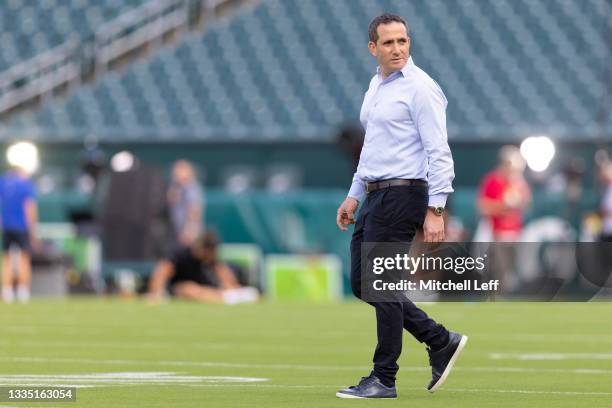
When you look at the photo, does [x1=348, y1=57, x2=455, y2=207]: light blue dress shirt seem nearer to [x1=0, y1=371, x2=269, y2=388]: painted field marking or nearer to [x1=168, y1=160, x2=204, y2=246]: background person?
[x1=0, y1=371, x2=269, y2=388]: painted field marking

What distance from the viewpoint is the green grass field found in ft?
25.3

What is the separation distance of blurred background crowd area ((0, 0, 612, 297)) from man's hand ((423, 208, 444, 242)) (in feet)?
42.8

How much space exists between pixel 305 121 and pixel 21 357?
56.0 ft

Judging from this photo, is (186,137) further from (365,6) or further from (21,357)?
(21,357)

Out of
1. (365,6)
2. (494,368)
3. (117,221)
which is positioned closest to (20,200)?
(117,221)

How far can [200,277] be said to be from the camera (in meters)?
22.2

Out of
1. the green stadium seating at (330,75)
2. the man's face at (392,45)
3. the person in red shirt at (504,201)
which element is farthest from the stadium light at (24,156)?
the man's face at (392,45)

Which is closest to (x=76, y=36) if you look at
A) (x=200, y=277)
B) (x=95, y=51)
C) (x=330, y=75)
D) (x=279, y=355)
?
(x=95, y=51)

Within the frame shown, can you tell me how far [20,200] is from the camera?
71.7 feet

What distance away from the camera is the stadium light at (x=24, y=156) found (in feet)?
73.7

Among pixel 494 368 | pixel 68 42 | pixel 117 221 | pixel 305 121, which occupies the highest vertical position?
pixel 68 42

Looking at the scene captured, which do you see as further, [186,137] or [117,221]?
[186,137]

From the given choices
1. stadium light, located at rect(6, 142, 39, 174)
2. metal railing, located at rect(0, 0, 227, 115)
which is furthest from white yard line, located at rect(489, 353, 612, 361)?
metal railing, located at rect(0, 0, 227, 115)

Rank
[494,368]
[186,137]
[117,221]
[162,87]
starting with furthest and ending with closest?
[162,87] < [186,137] < [117,221] < [494,368]
